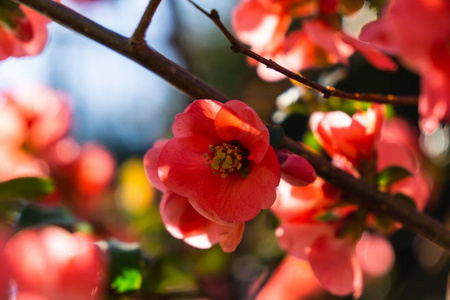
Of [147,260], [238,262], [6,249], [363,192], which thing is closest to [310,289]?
[238,262]

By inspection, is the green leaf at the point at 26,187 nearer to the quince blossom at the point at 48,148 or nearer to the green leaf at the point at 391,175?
the quince blossom at the point at 48,148

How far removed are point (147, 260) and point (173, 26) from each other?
0.69 metres

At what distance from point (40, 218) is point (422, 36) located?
19.5 inches

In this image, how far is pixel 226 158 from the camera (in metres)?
0.54

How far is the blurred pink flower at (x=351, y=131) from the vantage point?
0.63 meters

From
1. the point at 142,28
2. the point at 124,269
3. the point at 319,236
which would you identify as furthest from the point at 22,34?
the point at 319,236

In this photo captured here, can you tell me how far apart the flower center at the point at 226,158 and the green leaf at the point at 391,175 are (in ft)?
0.62

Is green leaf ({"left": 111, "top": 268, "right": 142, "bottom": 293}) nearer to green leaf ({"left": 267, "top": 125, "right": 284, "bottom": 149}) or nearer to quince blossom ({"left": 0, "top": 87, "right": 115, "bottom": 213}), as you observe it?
green leaf ({"left": 267, "top": 125, "right": 284, "bottom": 149})

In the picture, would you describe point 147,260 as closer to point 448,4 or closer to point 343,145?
point 343,145

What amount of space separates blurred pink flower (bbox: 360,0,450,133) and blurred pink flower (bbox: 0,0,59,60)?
37 centimetres

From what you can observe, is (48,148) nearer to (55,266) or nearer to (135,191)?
(135,191)

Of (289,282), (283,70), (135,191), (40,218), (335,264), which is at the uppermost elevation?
(283,70)

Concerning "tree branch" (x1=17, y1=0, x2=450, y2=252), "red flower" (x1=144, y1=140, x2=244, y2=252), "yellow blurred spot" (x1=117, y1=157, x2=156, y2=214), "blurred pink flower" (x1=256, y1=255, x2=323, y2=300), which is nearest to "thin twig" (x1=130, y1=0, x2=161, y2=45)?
"tree branch" (x1=17, y1=0, x2=450, y2=252)

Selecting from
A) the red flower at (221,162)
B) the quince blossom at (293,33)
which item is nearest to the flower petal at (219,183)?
the red flower at (221,162)
